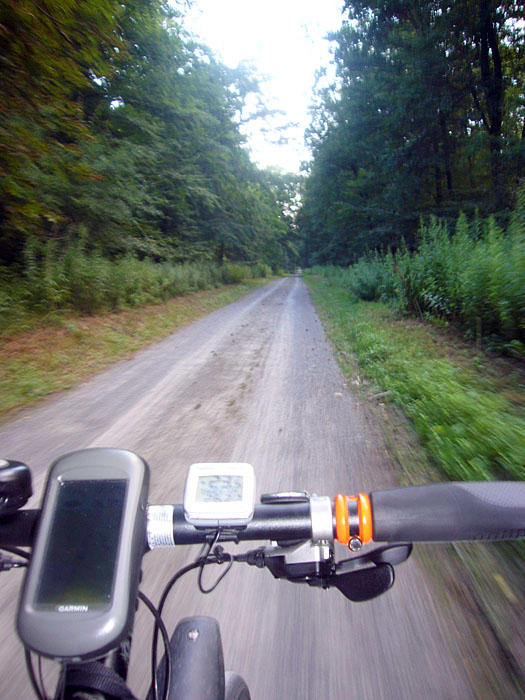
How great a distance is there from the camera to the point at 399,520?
93 cm

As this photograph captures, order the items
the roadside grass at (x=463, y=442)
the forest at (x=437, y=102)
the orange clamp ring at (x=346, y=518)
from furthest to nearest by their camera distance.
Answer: the forest at (x=437, y=102), the roadside grass at (x=463, y=442), the orange clamp ring at (x=346, y=518)

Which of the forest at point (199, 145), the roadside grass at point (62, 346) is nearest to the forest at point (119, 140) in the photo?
the forest at point (199, 145)

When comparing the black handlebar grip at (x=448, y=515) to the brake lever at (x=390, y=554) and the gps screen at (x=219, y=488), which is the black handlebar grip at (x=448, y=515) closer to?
the brake lever at (x=390, y=554)

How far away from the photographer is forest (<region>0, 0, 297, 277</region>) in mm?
5965

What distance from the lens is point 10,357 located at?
675cm

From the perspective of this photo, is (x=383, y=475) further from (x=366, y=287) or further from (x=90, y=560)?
(x=366, y=287)

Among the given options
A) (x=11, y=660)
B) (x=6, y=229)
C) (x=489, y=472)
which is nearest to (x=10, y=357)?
(x=6, y=229)

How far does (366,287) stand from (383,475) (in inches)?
544

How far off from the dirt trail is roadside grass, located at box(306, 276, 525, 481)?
541 millimetres

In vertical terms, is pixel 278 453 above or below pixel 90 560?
below

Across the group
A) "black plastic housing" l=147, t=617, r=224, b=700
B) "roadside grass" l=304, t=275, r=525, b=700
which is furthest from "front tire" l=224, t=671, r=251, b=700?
"roadside grass" l=304, t=275, r=525, b=700

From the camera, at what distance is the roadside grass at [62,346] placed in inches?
225

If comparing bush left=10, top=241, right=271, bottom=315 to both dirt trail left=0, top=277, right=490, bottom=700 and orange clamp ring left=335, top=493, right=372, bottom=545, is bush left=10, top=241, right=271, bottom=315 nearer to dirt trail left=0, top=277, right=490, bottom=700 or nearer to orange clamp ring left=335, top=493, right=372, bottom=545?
dirt trail left=0, top=277, right=490, bottom=700

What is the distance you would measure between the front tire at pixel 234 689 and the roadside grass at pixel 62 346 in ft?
16.0
